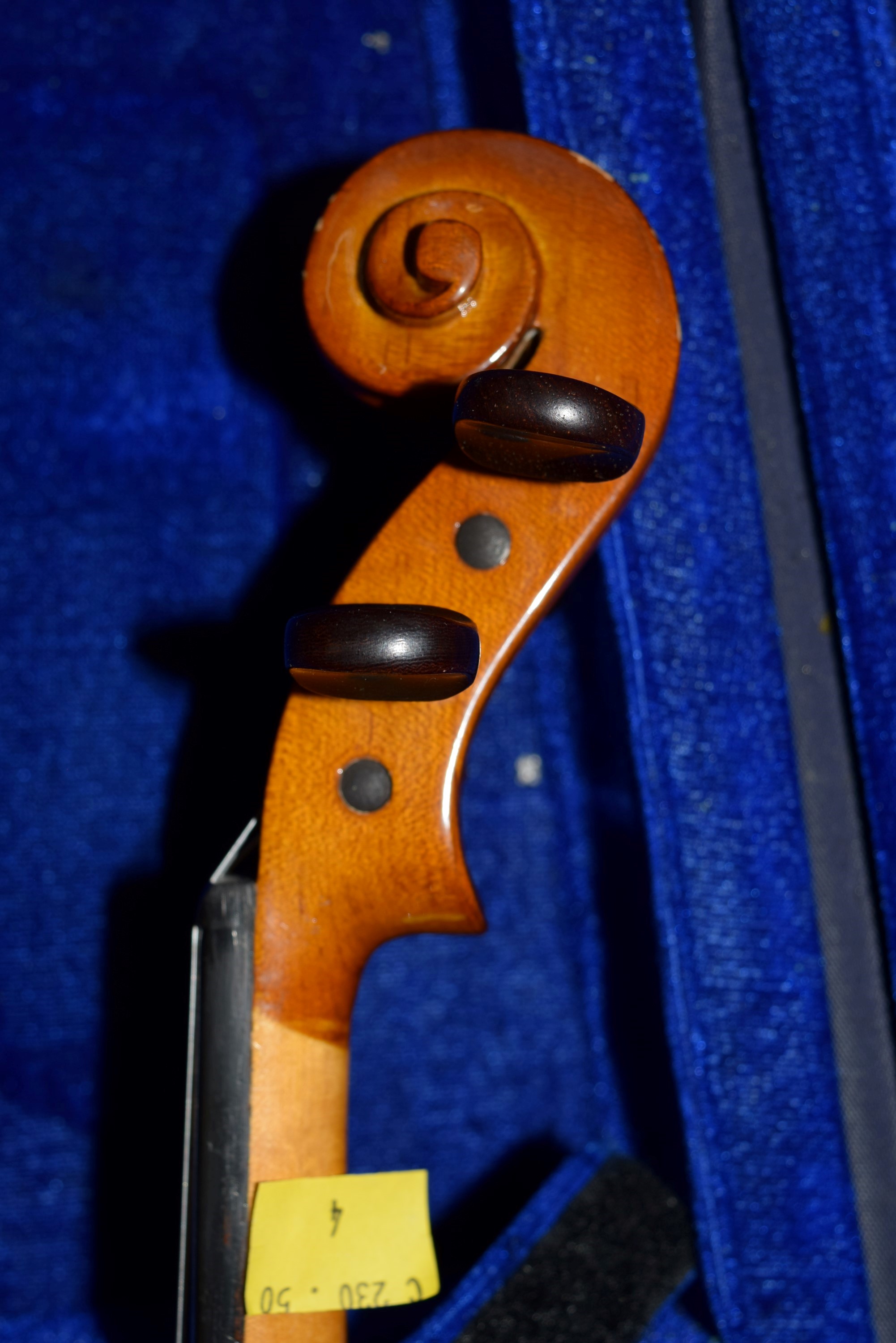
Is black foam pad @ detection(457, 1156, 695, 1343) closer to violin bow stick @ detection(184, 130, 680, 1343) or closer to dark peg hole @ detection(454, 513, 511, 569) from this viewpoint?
violin bow stick @ detection(184, 130, 680, 1343)

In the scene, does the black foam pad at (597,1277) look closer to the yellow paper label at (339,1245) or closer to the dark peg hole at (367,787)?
the yellow paper label at (339,1245)

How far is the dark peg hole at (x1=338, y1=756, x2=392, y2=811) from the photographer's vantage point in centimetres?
58

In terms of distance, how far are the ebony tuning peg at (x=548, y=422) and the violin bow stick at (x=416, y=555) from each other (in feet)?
0.09

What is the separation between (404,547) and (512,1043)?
497 mm

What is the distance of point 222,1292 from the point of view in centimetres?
55

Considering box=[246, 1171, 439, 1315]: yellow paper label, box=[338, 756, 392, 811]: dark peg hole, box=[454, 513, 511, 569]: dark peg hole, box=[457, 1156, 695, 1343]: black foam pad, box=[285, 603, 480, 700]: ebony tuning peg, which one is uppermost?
box=[454, 513, 511, 569]: dark peg hole

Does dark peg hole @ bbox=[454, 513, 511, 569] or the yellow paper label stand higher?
dark peg hole @ bbox=[454, 513, 511, 569]

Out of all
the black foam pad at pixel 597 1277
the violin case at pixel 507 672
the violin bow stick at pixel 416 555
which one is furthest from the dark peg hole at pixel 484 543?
the black foam pad at pixel 597 1277

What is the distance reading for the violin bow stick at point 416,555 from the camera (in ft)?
1.84

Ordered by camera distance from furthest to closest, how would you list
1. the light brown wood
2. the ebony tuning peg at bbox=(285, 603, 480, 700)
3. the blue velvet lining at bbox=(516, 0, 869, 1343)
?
the blue velvet lining at bbox=(516, 0, 869, 1343) → the light brown wood → the ebony tuning peg at bbox=(285, 603, 480, 700)

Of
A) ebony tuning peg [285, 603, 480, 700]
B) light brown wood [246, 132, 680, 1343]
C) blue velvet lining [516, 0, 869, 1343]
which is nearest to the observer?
ebony tuning peg [285, 603, 480, 700]

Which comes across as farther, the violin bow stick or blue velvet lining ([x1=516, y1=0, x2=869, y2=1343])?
blue velvet lining ([x1=516, y1=0, x2=869, y2=1343])

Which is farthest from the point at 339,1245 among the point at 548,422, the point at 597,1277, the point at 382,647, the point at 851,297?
the point at 851,297

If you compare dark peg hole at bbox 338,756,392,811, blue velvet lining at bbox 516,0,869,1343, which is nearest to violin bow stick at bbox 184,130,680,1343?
dark peg hole at bbox 338,756,392,811
